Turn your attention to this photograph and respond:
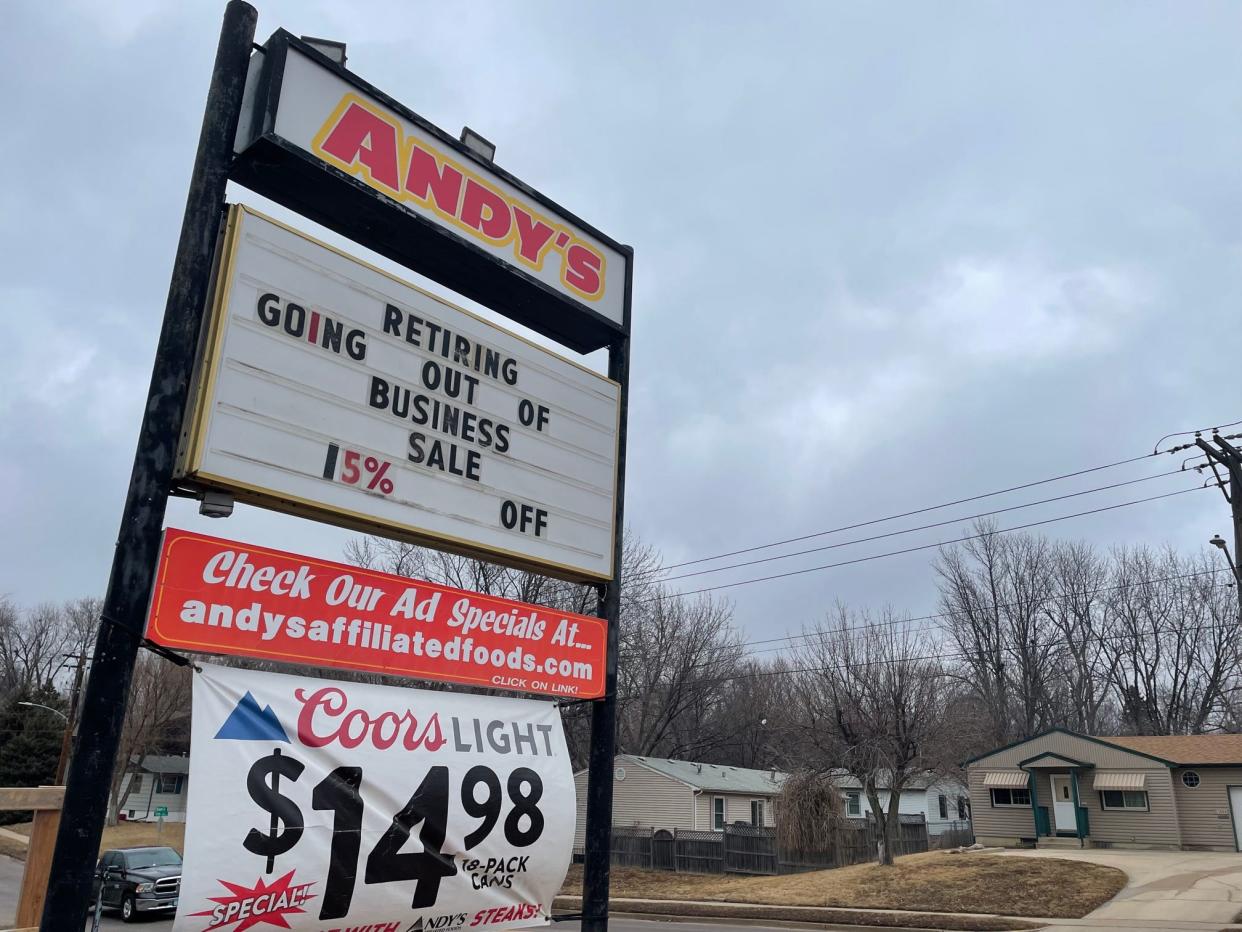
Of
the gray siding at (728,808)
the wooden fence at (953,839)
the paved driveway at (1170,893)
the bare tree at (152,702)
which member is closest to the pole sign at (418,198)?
the paved driveway at (1170,893)

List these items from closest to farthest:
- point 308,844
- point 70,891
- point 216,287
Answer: point 70,891, point 308,844, point 216,287

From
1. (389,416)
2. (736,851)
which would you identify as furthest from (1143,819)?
(389,416)

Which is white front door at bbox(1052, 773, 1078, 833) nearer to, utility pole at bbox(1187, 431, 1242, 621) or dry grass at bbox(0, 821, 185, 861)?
utility pole at bbox(1187, 431, 1242, 621)

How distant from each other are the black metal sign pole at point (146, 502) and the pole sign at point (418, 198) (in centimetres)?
20

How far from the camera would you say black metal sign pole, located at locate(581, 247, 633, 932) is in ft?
19.2

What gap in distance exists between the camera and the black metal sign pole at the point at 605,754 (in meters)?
5.86

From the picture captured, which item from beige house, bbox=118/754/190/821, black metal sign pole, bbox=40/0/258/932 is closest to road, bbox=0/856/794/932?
black metal sign pole, bbox=40/0/258/932

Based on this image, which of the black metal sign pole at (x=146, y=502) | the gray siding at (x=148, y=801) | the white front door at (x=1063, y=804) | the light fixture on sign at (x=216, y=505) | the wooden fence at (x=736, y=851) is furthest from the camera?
the gray siding at (x=148, y=801)

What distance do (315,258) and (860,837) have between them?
32.1m

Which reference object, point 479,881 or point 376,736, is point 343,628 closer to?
point 376,736

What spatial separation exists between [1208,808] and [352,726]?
109ft

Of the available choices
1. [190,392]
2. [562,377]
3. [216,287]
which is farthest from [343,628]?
[562,377]

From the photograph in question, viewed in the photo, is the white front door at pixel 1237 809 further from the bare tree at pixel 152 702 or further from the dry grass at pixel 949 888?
the bare tree at pixel 152 702

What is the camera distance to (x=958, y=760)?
115 ft
